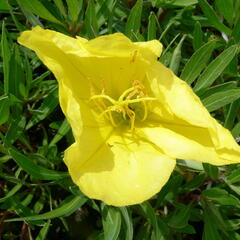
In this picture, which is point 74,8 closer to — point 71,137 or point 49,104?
point 49,104

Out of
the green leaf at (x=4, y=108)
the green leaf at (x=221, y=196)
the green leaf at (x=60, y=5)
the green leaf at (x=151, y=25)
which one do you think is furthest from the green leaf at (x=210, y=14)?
the green leaf at (x=4, y=108)

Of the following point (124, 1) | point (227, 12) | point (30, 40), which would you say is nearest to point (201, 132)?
point (30, 40)

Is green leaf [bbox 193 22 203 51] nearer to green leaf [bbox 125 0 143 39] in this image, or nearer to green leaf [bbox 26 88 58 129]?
green leaf [bbox 125 0 143 39]

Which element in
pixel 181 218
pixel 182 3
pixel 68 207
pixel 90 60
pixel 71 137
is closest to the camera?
pixel 90 60

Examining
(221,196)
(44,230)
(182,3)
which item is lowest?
(44,230)

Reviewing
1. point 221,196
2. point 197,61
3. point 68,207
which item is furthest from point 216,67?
point 68,207

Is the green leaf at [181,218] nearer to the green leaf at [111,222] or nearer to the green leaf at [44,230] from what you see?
the green leaf at [111,222]
